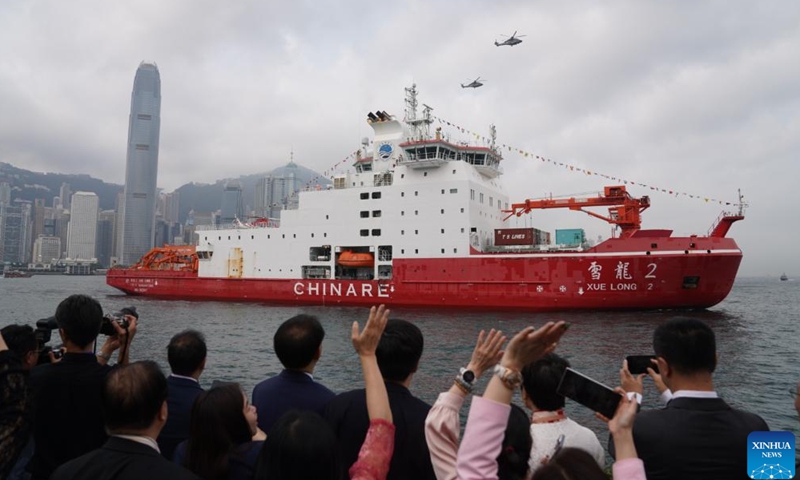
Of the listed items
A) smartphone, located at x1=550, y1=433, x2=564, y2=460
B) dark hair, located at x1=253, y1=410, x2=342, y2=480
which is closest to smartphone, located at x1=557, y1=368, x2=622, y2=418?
smartphone, located at x1=550, y1=433, x2=564, y2=460

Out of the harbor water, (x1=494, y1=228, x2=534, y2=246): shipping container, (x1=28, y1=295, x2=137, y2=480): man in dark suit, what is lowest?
the harbor water

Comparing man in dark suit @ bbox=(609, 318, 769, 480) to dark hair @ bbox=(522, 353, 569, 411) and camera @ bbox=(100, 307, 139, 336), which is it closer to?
dark hair @ bbox=(522, 353, 569, 411)

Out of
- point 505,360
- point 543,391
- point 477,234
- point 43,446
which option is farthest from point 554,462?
point 477,234

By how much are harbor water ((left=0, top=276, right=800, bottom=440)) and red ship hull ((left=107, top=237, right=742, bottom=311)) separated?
0.78 meters

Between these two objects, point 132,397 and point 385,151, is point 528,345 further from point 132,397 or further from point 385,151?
point 385,151

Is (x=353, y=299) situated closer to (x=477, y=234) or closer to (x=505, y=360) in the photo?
(x=477, y=234)

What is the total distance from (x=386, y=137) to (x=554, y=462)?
26243 millimetres

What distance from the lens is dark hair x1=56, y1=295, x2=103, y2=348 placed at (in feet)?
8.89

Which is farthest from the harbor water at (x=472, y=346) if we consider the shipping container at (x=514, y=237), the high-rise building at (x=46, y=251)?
the high-rise building at (x=46, y=251)

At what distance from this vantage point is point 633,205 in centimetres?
2062

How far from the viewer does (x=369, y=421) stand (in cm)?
210

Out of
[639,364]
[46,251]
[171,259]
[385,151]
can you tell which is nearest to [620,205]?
[385,151]

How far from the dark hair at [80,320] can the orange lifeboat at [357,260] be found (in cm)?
2145

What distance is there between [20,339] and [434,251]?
66.5 feet
